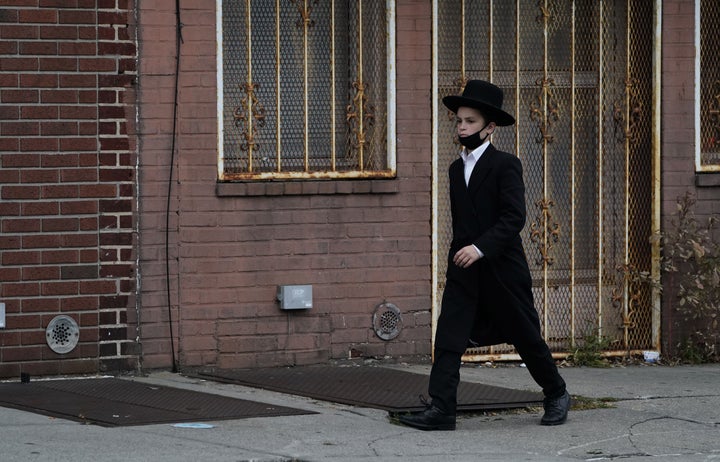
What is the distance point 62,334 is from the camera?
9297 mm

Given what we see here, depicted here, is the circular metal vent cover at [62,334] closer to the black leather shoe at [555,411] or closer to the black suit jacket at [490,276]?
the black suit jacket at [490,276]

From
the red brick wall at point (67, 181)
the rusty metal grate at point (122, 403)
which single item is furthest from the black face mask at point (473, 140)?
the red brick wall at point (67, 181)

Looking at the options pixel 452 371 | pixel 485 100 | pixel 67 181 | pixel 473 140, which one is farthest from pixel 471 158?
pixel 67 181

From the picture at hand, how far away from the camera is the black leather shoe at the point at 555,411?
312 inches

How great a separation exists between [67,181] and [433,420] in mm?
3097

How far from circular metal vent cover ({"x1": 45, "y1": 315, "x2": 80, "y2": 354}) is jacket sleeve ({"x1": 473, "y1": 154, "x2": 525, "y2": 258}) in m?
3.06

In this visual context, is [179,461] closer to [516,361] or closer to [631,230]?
[516,361]

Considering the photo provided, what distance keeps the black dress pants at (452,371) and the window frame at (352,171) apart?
253 centimetres

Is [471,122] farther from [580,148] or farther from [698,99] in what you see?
[698,99]

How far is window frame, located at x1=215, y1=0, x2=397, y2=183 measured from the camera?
966cm

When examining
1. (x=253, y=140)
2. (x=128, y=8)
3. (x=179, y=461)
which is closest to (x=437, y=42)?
(x=253, y=140)

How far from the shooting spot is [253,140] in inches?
388

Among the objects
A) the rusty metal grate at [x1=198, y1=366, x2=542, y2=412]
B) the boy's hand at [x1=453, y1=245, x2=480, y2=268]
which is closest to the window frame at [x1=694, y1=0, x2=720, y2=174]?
the rusty metal grate at [x1=198, y1=366, x2=542, y2=412]

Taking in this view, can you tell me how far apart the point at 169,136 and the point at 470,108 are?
101 inches
